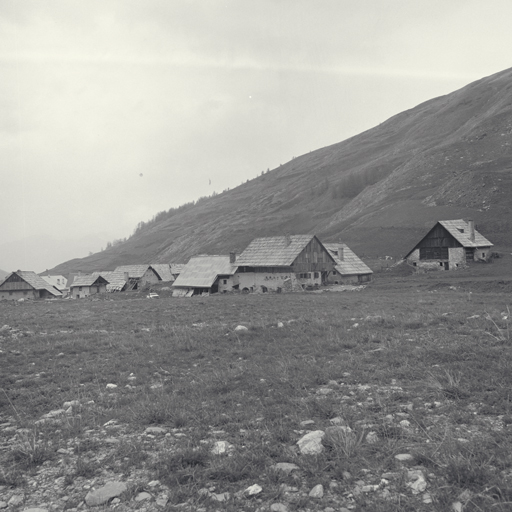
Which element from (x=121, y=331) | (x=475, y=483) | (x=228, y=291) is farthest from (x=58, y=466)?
(x=228, y=291)

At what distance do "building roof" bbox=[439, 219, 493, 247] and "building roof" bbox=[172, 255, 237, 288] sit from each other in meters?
35.5

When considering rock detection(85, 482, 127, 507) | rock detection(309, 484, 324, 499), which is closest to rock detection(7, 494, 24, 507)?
rock detection(85, 482, 127, 507)

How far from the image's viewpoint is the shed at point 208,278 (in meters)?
65.6

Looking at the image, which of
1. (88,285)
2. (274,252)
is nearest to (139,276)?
(88,285)

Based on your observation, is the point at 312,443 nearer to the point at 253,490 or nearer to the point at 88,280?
the point at 253,490

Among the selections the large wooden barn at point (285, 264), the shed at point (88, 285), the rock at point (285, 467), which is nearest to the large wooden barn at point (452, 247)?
the large wooden barn at point (285, 264)

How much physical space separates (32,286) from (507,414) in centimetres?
9071

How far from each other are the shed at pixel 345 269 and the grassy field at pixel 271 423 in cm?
5209

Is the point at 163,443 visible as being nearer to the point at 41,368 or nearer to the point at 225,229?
the point at 41,368

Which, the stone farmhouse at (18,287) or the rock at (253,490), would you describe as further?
the stone farmhouse at (18,287)

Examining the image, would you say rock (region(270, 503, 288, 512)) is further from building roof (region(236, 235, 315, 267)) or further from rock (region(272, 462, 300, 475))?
building roof (region(236, 235, 315, 267))

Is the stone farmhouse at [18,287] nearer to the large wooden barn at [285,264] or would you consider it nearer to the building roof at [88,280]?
the building roof at [88,280]

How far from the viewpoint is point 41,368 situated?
12.2m

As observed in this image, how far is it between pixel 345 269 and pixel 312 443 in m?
61.5
